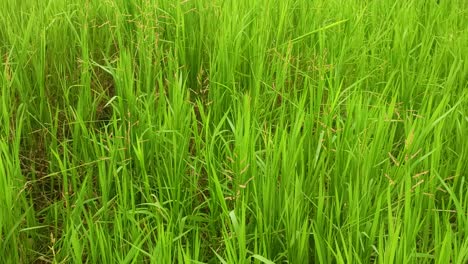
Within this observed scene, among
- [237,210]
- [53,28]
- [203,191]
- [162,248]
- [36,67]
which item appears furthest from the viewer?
[53,28]

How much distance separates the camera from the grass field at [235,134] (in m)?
1.09

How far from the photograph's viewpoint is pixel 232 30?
171 centimetres

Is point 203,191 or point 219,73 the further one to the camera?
point 219,73

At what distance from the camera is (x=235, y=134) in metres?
1.21

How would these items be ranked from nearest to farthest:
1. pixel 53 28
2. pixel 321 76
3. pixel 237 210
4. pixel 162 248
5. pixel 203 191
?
pixel 162 248 < pixel 237 210 < pixel 203 191 < pixel 321 76 < pixel 53 28

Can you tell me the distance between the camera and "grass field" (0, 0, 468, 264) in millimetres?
1095

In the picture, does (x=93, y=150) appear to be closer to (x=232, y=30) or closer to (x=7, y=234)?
(x=7, y=234)

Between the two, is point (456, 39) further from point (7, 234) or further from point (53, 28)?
point (7, 234)

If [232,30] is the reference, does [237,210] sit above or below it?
below

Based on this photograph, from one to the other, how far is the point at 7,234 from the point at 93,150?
0.34 meters

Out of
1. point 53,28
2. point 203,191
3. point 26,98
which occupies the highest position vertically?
→ point 53,28

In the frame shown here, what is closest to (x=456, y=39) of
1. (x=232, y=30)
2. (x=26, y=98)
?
(x=232, y=30)

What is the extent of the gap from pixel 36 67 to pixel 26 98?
0.36ft

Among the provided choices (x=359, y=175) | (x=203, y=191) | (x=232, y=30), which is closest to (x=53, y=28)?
(x=232, y=30)
